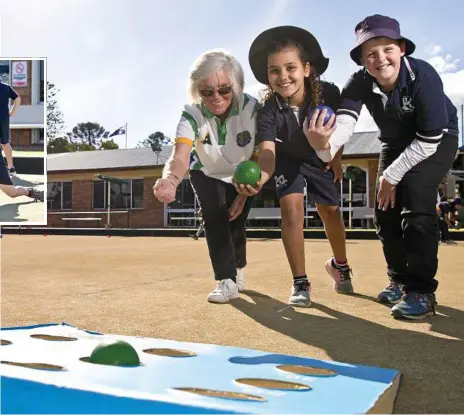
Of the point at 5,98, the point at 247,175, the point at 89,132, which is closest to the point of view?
the point at 247,175

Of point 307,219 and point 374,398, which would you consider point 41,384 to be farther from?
point 307,219

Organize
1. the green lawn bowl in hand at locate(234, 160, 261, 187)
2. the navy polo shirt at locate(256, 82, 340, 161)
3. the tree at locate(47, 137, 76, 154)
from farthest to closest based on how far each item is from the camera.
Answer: the tree at locate(47, 137, 76, 154)
the navy polo shirt at locate(256, 82, 340, 161)
the green lawn bowl in hand at locate(234, 160, 261, 187)

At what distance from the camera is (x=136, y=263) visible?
4.68 m

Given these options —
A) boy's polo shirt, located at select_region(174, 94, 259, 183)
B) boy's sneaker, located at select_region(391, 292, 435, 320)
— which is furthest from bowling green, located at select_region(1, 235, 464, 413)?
boy's polo shirt, located at select_region(174, 94, 259, 183)

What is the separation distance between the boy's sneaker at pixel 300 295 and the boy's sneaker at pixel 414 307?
1.42 ft

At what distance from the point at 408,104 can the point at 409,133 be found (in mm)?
195

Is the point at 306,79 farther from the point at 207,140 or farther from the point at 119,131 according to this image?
the point at 119,131

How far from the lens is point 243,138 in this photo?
8.91ft

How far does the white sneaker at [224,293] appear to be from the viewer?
98.7 inches

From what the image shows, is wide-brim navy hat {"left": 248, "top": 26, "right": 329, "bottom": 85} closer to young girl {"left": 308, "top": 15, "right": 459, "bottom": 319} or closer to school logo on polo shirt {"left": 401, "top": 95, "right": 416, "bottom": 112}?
young girl {"left": 308, "top": 15, "right": 459, "bottom": 319}

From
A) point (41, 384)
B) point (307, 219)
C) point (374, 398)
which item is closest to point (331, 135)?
point (374, 398)

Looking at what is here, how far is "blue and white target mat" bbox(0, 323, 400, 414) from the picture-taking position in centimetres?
93

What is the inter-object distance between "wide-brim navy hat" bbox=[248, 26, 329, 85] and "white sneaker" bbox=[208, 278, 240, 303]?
3.36 ft

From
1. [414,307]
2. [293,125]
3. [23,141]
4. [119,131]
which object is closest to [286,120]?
[293,125]
